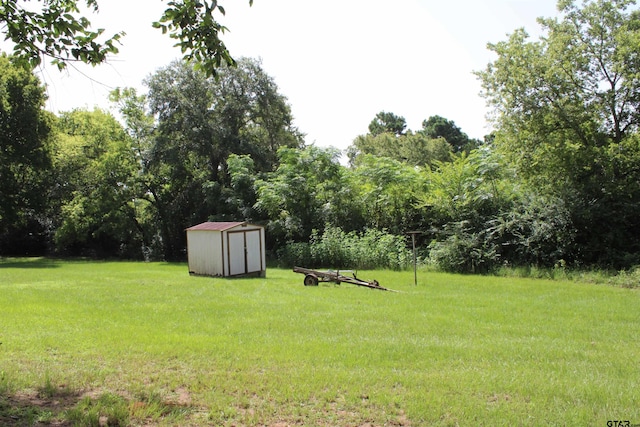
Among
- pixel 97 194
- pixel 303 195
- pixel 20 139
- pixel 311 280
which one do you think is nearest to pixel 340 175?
pixel 303 195

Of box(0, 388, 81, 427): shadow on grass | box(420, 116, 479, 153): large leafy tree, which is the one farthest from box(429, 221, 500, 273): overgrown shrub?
box(420, 116, 479, 153): large leafy tree

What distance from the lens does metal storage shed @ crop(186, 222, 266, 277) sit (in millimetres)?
18781

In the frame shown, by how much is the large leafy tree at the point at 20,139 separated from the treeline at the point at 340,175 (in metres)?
0.08

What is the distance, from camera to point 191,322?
9.32 metres

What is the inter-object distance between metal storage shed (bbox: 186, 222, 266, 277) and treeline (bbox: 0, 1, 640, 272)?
4129mm

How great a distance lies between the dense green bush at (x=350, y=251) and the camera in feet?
70.4

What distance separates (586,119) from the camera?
18031 mm

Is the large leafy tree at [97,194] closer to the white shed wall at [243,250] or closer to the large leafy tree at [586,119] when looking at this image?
the white shed wall at [243,250]

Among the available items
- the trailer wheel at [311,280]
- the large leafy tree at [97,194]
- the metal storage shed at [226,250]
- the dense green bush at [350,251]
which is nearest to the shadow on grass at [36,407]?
the trailer wheel at [311,280]

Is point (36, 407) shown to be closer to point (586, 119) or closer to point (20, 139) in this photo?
point (586, 119)

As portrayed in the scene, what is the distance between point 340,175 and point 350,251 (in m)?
5.72

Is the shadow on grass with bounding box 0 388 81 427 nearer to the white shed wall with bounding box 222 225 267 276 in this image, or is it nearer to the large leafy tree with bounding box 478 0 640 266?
the white shed wall with bounding box 222 225 267 276

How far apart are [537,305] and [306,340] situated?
662 cm

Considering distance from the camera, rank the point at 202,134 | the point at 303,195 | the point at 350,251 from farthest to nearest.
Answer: the point at 202,134 → the point at 303,195 → the point at 350,251
